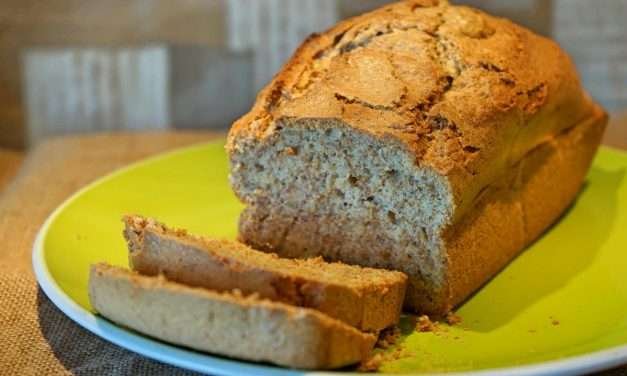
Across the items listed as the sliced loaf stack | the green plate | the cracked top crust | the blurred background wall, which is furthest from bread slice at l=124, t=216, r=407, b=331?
the blurred background wall

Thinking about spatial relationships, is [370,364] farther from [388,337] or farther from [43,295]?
[43,295]

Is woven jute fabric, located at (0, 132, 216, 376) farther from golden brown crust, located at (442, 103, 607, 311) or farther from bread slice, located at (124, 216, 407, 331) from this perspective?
golden brown crust, located at (442, 103, 607, 311)

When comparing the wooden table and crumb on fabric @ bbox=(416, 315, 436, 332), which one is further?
crumb on fabric @ bbox=(416, 315, 436, 332)

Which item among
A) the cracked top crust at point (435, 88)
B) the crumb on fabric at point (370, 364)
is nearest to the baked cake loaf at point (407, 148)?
the cracked top crust at point (435, 88)

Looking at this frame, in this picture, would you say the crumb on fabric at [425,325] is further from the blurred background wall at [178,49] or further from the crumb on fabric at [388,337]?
the blurred background wall at [178,49]

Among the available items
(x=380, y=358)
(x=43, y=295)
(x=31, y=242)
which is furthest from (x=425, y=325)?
(x=31, y=242)
